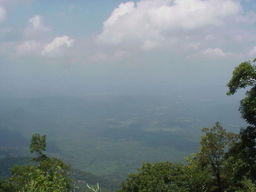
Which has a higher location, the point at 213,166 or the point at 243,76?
the point at 243,76

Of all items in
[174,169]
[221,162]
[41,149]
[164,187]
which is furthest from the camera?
[41,149]

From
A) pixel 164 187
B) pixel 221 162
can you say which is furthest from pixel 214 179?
pixel 164 187

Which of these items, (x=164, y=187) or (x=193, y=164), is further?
(x=193, y=164)

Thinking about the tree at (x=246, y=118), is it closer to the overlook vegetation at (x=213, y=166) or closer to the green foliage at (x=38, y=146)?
the overlook vegetation at (x=213, y=166)

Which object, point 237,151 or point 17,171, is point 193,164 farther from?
point 17,171

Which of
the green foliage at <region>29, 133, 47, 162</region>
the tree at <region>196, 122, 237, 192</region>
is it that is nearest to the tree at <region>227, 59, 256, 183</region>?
the tree at <region>196, 122, 237, 192</region>

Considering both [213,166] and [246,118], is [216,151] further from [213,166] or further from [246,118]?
[246,118]

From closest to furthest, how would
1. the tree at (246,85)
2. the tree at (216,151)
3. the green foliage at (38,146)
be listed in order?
the tree at (246,85) < the tree at (216,151) < the green foliage at (38,146)

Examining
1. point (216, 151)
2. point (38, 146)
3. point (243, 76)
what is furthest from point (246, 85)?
point (38, 146)

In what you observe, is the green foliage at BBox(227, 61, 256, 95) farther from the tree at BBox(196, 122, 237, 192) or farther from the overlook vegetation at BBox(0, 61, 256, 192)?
the tree at BBox(196, 122, 237, 192)

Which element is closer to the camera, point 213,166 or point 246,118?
point 246,118

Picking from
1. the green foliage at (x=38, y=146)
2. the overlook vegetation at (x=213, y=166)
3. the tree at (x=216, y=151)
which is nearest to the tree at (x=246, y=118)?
the overlook vegetation at (x=213, y=166)

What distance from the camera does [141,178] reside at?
31.0 m

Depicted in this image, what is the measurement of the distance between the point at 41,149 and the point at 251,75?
88.2 ft
